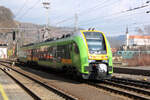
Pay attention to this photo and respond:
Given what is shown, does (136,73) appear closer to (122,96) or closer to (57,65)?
(57,65)

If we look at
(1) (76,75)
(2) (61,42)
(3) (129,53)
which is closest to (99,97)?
(1) (76,75)

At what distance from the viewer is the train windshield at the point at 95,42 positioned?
15773 mm

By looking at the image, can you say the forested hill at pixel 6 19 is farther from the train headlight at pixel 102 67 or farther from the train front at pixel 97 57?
the train headlight at pixel 102 67

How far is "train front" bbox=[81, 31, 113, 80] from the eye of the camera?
1545 cm

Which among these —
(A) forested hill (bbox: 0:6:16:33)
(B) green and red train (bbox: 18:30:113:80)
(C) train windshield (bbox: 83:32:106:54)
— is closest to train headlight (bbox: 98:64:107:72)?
(B) green and red train (bbox: 18:30:113:80)

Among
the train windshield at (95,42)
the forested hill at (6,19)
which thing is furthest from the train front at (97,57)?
the forested hill at (6,19)

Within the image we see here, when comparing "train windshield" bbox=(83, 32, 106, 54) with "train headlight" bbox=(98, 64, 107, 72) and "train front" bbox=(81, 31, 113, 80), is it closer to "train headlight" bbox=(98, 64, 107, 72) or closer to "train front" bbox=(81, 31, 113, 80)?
"train front" bbox=(81, 31, 113, 80)

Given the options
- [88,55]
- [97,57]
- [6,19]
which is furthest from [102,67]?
[6,19]

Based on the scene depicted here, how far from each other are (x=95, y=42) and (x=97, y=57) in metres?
1.12

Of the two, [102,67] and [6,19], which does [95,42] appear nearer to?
[102,67]

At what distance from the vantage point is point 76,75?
54.3 ft

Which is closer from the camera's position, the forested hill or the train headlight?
the train headlight

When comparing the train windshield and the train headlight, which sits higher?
the train windshield

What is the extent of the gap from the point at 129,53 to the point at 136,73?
31.2 metres
